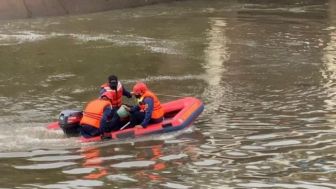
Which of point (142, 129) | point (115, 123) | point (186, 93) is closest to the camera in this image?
point (142, 129)

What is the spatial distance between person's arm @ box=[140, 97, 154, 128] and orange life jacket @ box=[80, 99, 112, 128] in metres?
0.68

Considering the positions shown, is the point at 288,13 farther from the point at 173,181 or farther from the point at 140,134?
the point at 173,181

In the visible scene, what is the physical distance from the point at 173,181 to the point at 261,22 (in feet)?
66.5

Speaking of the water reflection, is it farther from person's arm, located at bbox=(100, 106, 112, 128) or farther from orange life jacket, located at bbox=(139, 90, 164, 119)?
person's arm, located at bbox=(100, 106, 112, 128)

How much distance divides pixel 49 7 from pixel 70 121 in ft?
69.8

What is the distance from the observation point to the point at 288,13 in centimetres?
3128

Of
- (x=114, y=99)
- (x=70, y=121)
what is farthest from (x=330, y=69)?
(x=70, y=121)

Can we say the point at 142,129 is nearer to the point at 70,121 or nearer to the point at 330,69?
the point at 70,121

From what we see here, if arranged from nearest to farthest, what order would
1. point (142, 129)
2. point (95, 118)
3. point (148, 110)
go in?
point (95, 118) → point (142, 129) → point (148, 110)

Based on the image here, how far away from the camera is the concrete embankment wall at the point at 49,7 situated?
2983 cm

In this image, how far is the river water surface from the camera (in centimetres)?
862

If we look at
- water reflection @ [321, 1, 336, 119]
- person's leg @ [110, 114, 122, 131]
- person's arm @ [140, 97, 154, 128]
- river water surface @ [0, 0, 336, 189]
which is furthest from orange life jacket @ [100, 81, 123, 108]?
water reflection @ [321, 1, 336, 119]

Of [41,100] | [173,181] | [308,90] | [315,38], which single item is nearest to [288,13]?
[315,38]

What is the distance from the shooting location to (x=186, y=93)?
582 inches
